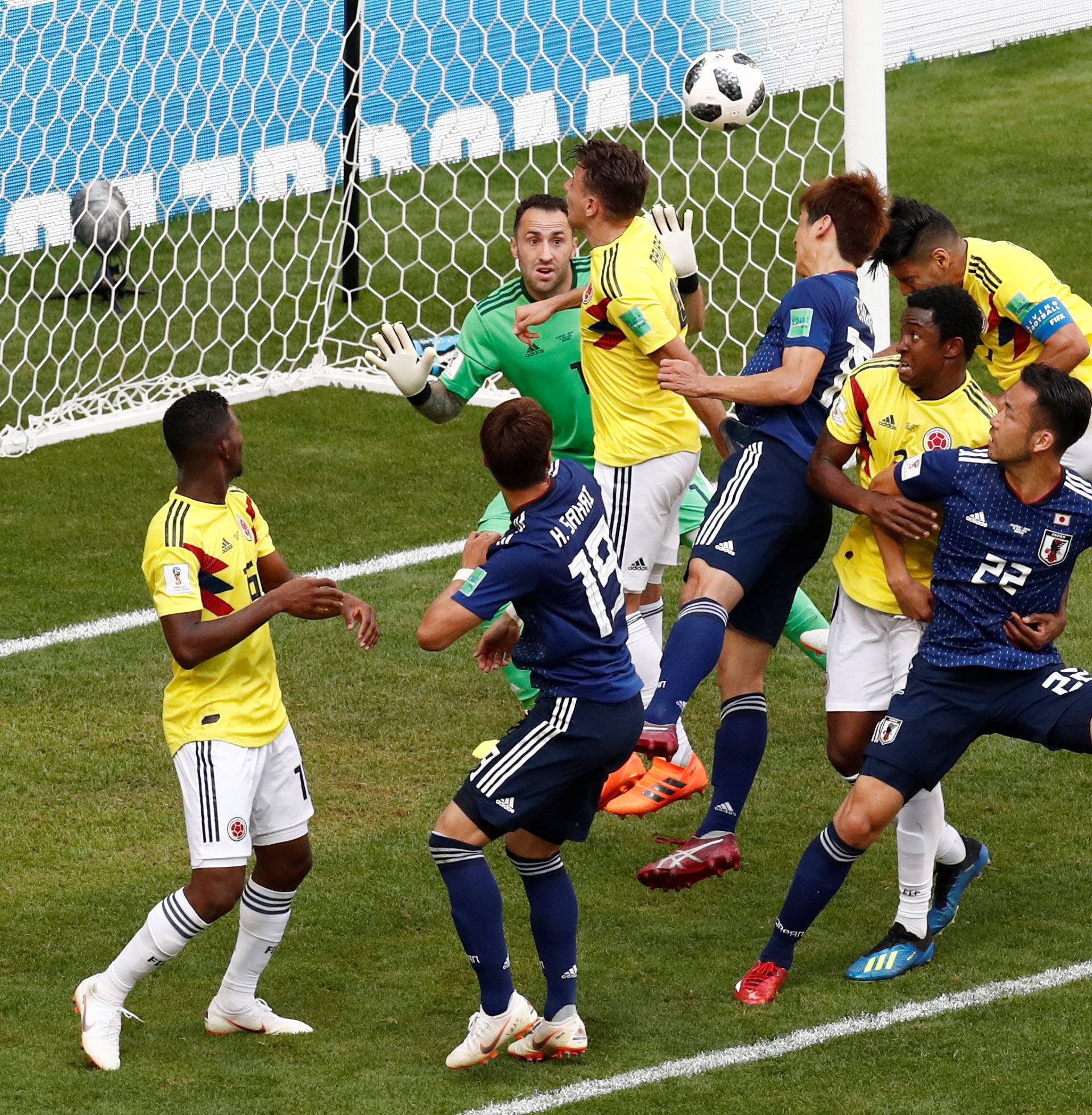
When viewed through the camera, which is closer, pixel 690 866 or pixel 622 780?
pixel 690 866

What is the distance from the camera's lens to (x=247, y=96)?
1307 centimetres

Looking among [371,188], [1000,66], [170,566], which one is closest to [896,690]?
[170,566]

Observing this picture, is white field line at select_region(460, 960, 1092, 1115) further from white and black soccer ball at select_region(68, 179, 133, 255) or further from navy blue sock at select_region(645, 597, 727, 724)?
white and black soccer ball at select_region(68, 179, 133, 255)

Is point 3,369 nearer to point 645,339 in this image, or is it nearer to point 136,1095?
point 645,339

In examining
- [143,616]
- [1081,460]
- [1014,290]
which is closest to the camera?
[1014,290]

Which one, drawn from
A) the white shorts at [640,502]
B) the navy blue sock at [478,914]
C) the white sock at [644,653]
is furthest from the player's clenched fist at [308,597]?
the white sock at [644,653]

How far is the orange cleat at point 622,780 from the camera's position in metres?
6.53

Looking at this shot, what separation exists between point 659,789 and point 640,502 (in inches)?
40.3

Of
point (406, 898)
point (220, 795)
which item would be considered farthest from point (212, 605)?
point (406, 898)

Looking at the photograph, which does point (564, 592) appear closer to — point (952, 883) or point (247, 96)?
point (952, 883)

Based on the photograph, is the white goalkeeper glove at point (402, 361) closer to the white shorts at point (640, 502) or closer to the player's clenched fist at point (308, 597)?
the white shorts at point (640, 502)

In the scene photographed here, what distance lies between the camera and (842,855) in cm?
502

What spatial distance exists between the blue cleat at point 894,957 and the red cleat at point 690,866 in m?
0.49

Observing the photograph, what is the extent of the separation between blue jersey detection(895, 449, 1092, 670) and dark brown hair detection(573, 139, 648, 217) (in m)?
1.82
